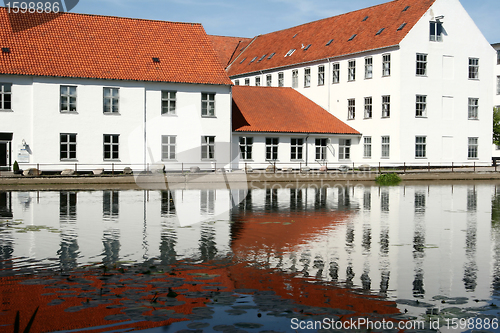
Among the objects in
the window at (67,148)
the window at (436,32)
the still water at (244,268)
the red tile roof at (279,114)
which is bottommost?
the still water at (244,268)

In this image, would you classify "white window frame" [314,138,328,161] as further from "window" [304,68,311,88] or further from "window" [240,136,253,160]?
"window" [304,68,311,88]

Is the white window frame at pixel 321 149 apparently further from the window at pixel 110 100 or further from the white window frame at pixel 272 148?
the window at pixel 110 100

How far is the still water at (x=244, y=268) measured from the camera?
7.80 meters

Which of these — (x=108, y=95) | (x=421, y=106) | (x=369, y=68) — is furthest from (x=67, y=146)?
(x=421, y=106)

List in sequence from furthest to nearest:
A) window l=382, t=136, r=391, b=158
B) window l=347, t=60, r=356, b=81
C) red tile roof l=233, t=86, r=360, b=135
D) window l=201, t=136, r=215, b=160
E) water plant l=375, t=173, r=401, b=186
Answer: window l=347, t=60, r=356, b=81 < window l=382, t=136, r=391, b=158 < red tile roof l=233, t=86, r=360, b=135 < window l=201, t=136, r=215, b=160 < water plant l=375, t=173, r=401, b=186

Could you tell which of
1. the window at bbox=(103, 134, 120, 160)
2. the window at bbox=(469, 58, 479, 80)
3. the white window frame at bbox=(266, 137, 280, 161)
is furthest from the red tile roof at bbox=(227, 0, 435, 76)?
the window at bbox=(103, 134, 120, 160)

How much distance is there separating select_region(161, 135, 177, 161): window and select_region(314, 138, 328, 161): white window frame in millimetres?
13139

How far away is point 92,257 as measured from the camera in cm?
1196

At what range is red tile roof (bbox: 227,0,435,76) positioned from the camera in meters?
51.0

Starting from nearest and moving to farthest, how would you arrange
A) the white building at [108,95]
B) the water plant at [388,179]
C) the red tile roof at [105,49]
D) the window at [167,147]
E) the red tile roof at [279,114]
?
the white building at [108,95] → the red tile roof at [105,49] → the water plant at [388,179] → the window at [167,147] → the red tile roof at [279,114]

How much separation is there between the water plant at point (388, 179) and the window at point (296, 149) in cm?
948

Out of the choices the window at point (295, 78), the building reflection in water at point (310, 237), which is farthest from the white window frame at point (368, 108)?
the building reflection in water at point (310, 237)

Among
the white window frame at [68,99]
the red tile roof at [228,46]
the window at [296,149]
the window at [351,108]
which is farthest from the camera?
the red tile roof at [228,46]

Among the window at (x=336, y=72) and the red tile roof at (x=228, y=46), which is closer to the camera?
the window at (x=336, y=72)
